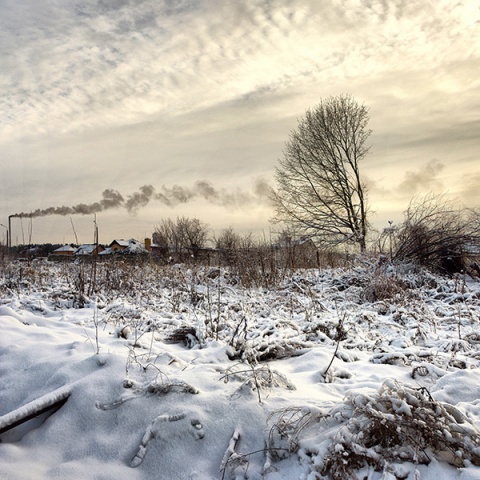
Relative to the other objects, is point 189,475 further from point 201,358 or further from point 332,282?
point 332,282

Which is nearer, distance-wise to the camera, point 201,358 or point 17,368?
point 17,368

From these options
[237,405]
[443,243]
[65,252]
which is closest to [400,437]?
[237,405]

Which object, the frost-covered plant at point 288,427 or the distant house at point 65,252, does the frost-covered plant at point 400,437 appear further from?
the distant house at point 65,252

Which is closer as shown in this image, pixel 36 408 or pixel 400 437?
pixel 400 437

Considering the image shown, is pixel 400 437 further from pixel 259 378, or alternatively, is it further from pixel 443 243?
pixel 443 243

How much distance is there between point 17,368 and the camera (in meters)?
3.04

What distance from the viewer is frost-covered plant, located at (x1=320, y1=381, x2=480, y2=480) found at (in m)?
1.89

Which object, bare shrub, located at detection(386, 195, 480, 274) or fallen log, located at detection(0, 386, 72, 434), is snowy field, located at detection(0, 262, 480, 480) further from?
bare shrub, located at detection(386, 195, 480, 274)

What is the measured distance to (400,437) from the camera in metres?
1.98

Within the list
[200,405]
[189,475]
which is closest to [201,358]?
[200,405]

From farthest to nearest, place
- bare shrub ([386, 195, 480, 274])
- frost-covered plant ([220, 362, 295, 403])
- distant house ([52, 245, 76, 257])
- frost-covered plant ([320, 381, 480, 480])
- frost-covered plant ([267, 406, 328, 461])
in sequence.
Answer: distant house ([52, 245, 76, 257]) < bare shrub ([386, 195, 480, 274]) < frost-covered plant ([220, 362, 295, 403]) < frost-covered plant ([267, 406, 328, 461]) < frost-covered plant ([320, 381, 480, 480])

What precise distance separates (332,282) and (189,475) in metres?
7.83

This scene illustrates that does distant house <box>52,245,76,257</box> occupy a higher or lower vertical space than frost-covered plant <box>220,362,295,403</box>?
higher

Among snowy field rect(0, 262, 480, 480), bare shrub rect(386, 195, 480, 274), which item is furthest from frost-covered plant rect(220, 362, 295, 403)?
bare shrub rect(386, 195, 480, 274)
